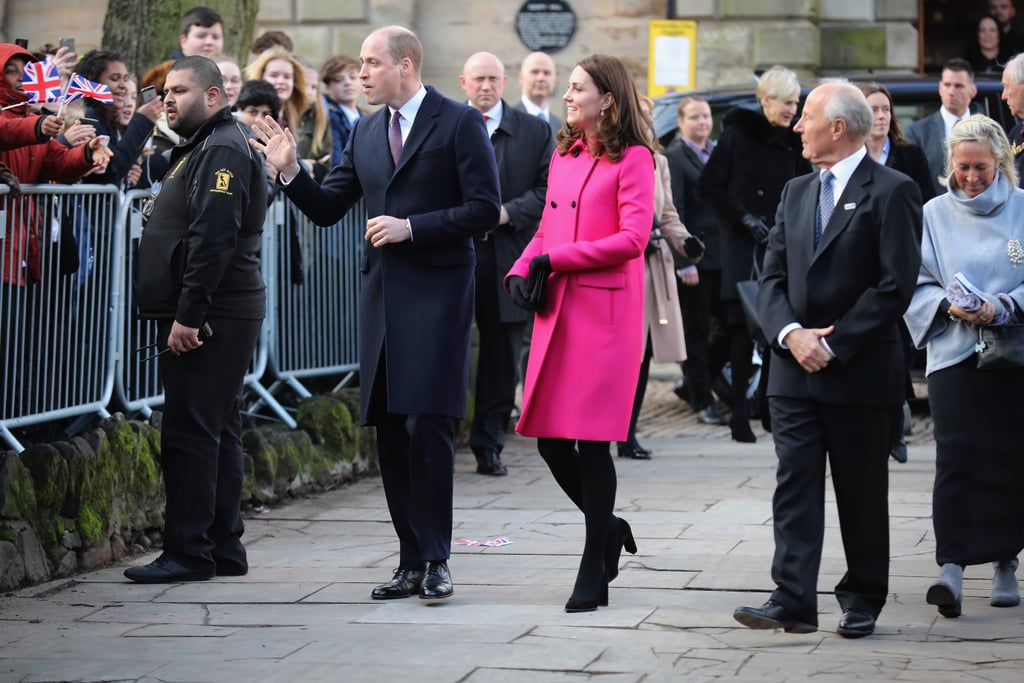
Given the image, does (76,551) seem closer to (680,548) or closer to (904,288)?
(680,548)

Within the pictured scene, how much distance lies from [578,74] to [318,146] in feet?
14.8

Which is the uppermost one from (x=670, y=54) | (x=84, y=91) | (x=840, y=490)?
(x=670, y=54)

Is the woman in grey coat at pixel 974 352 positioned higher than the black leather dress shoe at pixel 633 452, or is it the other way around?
the woman in grey coat at pixel 974 352

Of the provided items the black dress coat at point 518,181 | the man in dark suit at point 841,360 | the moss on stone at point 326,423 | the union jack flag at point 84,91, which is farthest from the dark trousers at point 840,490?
the moss on stone at point 326,423

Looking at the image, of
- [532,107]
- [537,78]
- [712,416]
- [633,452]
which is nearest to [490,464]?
[633,452]

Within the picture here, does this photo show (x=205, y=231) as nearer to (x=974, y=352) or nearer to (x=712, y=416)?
(x=974, y=352)

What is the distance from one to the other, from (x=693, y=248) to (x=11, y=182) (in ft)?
14.6

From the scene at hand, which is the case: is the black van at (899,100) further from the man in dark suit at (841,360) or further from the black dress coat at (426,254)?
the man in dark suit at (841,360)

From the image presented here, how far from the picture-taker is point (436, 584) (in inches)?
267

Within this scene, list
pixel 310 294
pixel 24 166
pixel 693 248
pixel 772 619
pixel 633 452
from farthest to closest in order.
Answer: pixel 633 452 → pixel 693 248 → pixel 310 294 → pixel 24 166 → pixel 772 619

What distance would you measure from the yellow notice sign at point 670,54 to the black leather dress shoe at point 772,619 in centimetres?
1083

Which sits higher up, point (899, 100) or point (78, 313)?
point (899, 100)

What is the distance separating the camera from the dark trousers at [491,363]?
10172mm

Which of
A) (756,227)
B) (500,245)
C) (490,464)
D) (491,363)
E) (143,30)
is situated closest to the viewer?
(500,245)
